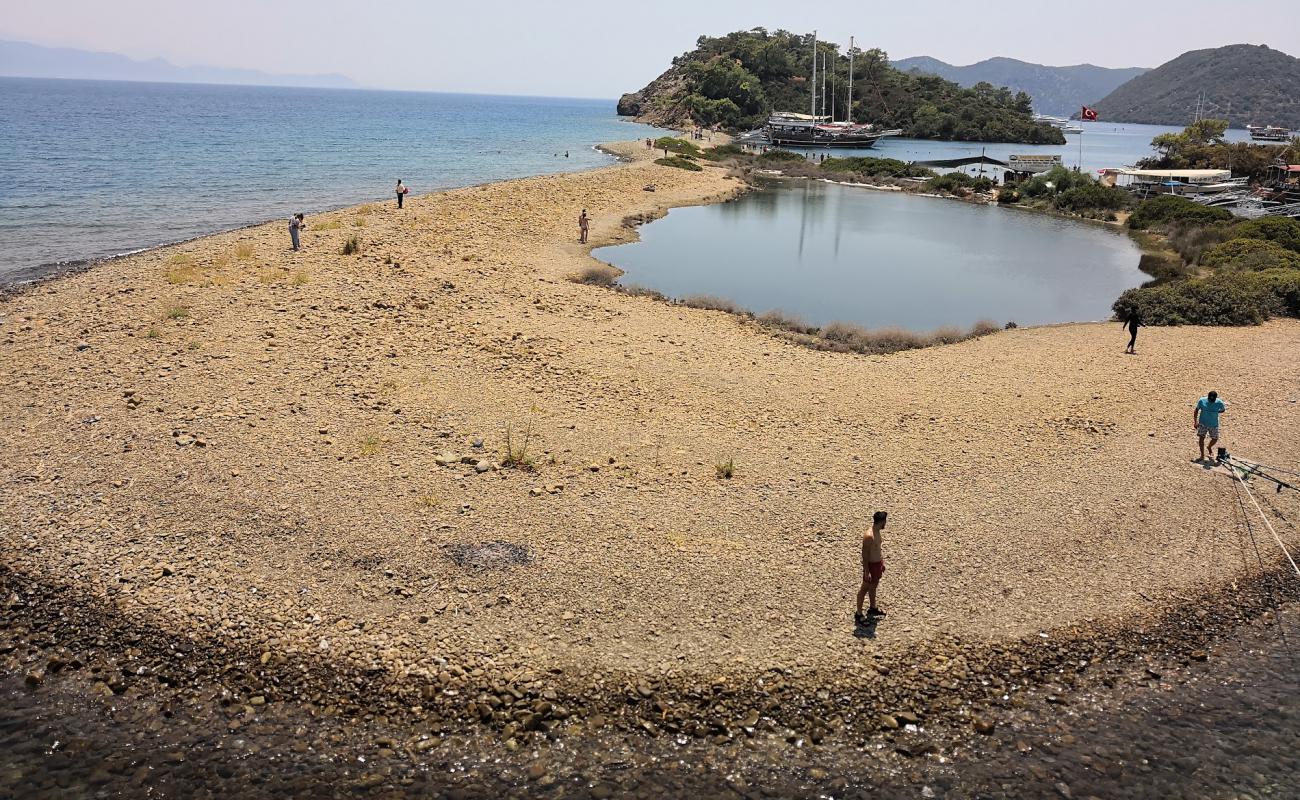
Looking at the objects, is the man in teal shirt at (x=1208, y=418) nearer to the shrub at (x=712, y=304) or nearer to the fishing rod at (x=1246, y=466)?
the fishing rod at (x=1246, y=466)

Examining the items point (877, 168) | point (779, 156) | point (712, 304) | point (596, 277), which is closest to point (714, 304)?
point (712, 304)

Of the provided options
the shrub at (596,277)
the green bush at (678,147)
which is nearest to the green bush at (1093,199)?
the green bush at (678,147)

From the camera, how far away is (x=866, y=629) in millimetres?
10484

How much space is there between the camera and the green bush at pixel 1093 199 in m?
57.5

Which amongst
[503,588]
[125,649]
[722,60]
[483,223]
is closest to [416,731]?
[503,588]

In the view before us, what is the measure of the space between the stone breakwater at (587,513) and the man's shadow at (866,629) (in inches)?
5.6

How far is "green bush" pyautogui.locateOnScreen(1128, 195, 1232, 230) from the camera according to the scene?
4606 centimetres

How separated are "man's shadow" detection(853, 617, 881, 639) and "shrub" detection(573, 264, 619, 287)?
810 inches

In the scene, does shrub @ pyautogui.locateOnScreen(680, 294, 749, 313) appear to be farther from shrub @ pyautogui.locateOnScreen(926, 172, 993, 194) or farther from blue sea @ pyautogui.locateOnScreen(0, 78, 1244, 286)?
shrub @ pyautogui.locateOnScreen(926, 172, 993, 194)

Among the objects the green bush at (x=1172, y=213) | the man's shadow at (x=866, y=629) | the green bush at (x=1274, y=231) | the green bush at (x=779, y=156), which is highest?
the green bush at (x=779, y=156)

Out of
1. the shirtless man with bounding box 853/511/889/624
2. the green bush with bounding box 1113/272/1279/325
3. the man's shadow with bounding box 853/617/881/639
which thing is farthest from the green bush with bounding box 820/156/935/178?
the man's shadow with bounding box 853/617/881/639

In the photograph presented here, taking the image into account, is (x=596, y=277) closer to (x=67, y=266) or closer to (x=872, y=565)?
(x=67, y=266)

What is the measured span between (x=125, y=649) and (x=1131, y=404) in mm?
20484

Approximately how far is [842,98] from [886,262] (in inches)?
4764
